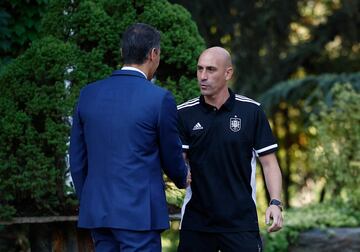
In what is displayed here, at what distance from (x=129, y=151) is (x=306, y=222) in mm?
5315

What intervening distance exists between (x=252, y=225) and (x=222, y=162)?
42cm

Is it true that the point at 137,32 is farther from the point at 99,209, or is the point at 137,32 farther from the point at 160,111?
the point at 99,209

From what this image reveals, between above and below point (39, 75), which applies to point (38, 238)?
below

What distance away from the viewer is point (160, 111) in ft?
15.7

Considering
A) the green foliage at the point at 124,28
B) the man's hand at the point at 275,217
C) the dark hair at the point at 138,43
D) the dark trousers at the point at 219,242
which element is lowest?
the dark trousers at the point at 219,242

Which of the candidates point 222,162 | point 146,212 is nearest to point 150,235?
point 146,212

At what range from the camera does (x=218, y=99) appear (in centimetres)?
564

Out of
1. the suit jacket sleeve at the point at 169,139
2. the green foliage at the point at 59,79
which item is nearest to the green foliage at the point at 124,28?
the green foliage at the point at 59,79

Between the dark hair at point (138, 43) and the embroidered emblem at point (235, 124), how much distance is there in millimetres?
872

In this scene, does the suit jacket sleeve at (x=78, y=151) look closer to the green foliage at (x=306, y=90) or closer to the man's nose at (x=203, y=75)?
the man's nose at (x=203, y=75)

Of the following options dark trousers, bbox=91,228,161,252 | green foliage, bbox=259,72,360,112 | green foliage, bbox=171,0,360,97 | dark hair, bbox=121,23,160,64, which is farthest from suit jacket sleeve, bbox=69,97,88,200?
green foliage, bbox=171,0,360,97

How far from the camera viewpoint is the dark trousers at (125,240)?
15.5ft

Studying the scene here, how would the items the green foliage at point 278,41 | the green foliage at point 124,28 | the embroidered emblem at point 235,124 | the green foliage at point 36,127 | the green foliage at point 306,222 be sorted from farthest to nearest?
1. the green foliage at point 278,41
2. the green foliage at point 306,222
3. the green foliage at point 124,28
4. the green foliage at point 36,127
5. the embroidered emblem at point 235,124

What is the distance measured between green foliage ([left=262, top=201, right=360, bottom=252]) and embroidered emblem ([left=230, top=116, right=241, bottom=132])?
4220 millimetres
